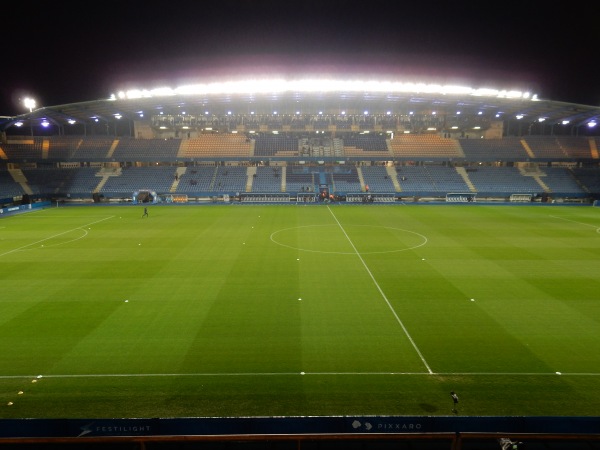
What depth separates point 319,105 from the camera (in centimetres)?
6084

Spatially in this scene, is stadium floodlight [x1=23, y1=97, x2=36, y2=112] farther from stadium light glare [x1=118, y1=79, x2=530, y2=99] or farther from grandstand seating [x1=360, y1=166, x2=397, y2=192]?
grandstand seating [x1=360, y1=166, x2=397, y2=192]

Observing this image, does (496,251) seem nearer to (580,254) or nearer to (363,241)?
(580,254)

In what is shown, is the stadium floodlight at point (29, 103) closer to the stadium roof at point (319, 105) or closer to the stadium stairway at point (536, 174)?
the stadium roof at point (319, 105)

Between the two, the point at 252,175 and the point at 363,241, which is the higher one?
the point at 252,175

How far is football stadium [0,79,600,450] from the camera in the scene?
7492 mm

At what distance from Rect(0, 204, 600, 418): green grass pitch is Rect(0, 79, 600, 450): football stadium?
3.3 inches

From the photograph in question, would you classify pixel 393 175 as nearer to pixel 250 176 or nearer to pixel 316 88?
pixel 316 88

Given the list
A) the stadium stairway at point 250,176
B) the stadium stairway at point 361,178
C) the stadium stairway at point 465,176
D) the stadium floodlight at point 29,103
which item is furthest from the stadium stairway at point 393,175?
the stadium floodlight at point 29,103

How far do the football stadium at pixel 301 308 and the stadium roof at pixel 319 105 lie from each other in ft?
1.69

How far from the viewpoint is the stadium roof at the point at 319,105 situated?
50188mm

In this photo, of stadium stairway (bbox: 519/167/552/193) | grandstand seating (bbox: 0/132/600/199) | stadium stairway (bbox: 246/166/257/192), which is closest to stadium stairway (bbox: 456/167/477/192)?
grandstand seating (bbox: 0/132/600/199)

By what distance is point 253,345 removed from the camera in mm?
12898
